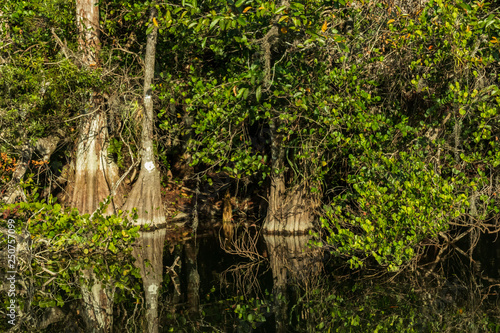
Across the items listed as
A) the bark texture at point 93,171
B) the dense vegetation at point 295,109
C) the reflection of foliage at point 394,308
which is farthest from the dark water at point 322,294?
the bark texture at point 93,171

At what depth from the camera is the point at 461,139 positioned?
10.8m

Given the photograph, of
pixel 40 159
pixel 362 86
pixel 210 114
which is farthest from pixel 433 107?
pixel 40 159

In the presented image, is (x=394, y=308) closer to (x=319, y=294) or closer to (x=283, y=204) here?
(x=319, y=294)

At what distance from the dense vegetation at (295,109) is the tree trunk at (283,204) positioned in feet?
0.11

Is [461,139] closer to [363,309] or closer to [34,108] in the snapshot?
[363,309]

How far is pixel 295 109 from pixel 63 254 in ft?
16.9

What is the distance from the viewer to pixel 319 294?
8492 millimetres

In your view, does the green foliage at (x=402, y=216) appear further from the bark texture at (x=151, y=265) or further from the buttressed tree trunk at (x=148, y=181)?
the buttressed tree trunk at (x=148, y=181)

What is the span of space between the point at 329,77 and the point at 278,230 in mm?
4162

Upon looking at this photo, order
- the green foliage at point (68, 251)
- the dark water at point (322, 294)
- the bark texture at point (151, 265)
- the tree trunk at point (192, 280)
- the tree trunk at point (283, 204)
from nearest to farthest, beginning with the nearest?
1. the dark water at point (322, 294)
2. the bark texture at point (151, 265)
3. the tree trunk at point (192, 280)
4. the green foliage at point (68, 251)
5. the tree trunk at point (283, 204)

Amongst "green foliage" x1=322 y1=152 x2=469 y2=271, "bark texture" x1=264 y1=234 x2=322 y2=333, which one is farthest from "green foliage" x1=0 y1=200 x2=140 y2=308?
"green foliage" x1=322 y1=152 x2=469 y2=271

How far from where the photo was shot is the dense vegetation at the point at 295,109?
30.7 ft

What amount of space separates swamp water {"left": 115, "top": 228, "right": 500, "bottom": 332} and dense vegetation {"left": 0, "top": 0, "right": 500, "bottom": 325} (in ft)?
1.41

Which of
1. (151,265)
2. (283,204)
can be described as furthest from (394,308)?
(283,204)
